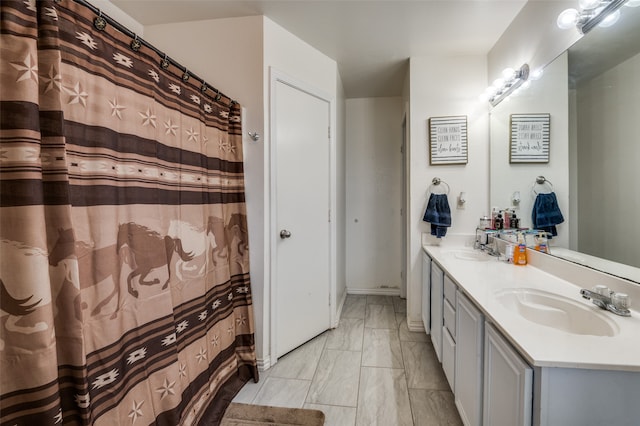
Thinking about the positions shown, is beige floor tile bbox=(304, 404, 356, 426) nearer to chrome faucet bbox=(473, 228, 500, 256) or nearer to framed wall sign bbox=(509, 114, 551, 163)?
chrome faucet bbox=(473, 228, 500, 256)

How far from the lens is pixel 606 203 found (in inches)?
45.3

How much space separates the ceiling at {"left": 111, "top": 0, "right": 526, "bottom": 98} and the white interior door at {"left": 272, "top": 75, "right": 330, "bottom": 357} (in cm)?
45

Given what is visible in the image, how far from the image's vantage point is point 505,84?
6.40 ft

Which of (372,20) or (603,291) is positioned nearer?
(603,291)

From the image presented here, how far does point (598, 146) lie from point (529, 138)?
0.61 meters

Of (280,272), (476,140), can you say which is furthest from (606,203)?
(280,272)

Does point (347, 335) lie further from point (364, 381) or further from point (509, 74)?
point (509, 74)

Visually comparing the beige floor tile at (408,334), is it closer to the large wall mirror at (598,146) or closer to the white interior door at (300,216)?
the white interior door at (300,216)

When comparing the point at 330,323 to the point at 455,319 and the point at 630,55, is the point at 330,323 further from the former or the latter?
the point at 630,55

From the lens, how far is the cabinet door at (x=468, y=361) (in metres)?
1.10

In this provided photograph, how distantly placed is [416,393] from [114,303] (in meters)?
1.69

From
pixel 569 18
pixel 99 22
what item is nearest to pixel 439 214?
pixel 569 18

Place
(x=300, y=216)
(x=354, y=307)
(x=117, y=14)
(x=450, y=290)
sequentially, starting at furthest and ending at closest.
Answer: (x=354, y=307), (x=300, y=216), (x=117, y=14), (x=450, y=290)

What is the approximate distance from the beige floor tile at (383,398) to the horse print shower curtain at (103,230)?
812 mm
